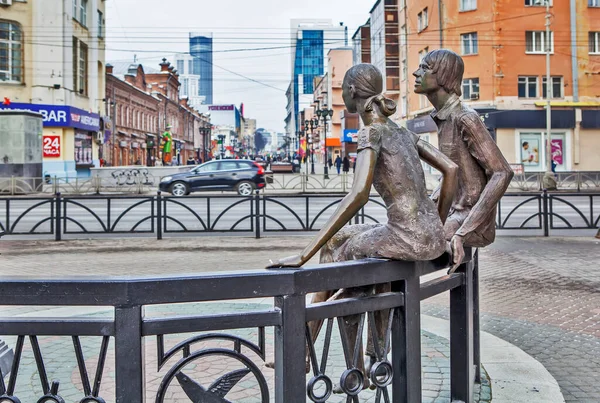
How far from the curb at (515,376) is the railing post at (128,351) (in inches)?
104

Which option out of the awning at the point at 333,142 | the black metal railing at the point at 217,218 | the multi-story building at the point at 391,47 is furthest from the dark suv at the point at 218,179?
the awning at the point at 333,142

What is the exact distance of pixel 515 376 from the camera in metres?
4.34

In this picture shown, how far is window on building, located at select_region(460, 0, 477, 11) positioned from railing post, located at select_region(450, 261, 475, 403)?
38.2m

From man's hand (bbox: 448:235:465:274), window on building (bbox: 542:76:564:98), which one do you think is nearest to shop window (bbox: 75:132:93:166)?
window on building (bbox: 542:76:564:98)

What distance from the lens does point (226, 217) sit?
684 inches

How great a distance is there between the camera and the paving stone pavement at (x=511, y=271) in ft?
17.7

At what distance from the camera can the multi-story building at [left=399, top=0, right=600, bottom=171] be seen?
35.8 metres

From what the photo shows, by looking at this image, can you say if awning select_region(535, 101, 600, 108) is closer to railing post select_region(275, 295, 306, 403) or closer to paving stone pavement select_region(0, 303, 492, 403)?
paving stone pavement select_region(0, 303, 492, 403)

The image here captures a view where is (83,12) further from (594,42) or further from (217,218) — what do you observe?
(594,42)

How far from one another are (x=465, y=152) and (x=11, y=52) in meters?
37.3

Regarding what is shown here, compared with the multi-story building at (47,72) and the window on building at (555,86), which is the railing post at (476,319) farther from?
the window on building at (555,86)

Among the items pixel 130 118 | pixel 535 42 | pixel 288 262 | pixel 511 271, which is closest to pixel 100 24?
pixel 130 118

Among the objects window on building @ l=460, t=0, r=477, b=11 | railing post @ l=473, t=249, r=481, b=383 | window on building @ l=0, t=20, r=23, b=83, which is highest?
window on building @ l=460, t=0, r=477, b=11

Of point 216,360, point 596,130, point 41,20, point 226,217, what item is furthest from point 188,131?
point 216,360
